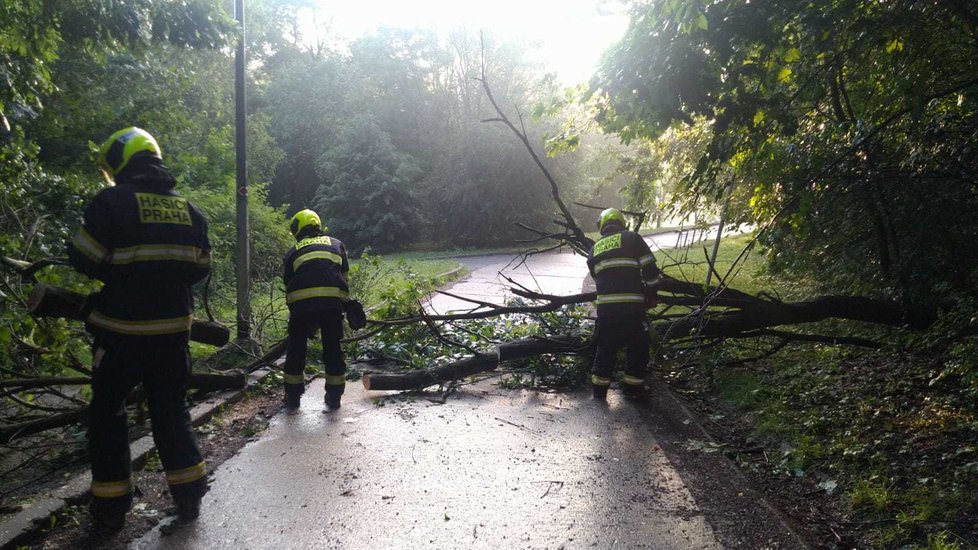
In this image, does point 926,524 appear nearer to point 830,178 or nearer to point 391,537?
point 391,537

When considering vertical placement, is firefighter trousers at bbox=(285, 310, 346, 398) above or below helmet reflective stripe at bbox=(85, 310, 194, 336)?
below

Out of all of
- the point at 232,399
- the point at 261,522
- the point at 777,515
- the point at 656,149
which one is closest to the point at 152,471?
the point at 261,522

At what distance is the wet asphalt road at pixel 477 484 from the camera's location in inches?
142

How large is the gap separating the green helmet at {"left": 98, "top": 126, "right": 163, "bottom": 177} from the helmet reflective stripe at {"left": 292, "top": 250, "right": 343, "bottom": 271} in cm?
242

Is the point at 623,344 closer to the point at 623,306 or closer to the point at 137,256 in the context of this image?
the point at 623,306

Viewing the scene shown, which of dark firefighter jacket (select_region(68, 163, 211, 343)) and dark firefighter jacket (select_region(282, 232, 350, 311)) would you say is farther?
dark firefighter jacket (select_region(282, 232, 350, 311))

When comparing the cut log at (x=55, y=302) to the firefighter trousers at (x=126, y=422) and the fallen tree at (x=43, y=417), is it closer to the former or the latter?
the firefighter trousers at (x=126, y=422)

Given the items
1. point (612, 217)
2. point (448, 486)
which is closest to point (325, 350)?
point (448, 486)

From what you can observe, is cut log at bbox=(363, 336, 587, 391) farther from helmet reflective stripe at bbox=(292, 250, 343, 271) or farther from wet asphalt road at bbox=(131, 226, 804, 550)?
helmet reflective stripe at bbox=(292, 250, 343, 271)

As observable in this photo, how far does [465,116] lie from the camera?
113 feet

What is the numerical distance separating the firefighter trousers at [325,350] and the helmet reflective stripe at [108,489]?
8.45 feet

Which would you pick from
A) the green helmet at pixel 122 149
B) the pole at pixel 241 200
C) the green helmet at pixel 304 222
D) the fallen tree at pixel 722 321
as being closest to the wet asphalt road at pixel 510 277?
the fallen tree at pixel 722 321

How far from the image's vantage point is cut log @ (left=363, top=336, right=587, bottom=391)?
6629 mm

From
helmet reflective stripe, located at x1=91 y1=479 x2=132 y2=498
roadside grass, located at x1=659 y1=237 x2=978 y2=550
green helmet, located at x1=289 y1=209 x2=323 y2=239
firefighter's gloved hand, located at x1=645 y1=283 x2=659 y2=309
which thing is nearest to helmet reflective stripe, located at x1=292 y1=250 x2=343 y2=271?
green helmet, located at x1=289 y1=209 x2=323 y2=239
